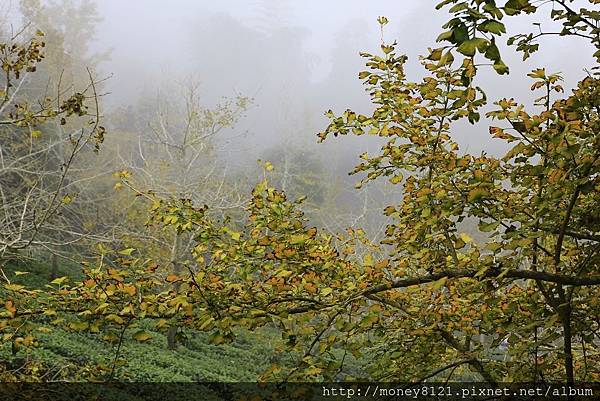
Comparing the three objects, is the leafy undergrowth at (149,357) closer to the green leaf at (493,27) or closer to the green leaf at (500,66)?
the green leaf at (500,66)

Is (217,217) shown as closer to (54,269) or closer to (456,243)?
(54,269)

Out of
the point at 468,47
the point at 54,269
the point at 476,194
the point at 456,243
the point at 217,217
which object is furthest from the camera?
the point at 54,269

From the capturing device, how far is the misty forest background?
192 cm

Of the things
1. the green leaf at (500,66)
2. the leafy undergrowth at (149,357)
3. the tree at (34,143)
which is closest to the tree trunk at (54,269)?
the leafy undergrowth at (149,357)

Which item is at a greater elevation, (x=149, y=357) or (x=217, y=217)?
(x=217, y=217)

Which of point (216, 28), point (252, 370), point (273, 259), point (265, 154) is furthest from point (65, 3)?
point (273, 259)

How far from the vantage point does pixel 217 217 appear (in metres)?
12.3

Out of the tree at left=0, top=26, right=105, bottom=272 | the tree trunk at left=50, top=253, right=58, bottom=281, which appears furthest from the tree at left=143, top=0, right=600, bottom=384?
the tree trunk at left=50, top=253, right=58, bottom=281

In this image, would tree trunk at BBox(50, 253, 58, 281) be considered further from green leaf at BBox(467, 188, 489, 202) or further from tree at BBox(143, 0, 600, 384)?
green leaf at BBox(467, 188, 489, 202)

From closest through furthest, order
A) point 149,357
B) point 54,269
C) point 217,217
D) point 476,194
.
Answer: point 476,194 → point 149,357 → point 217,217 → point 54,269

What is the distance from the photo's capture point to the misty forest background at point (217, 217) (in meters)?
1.92

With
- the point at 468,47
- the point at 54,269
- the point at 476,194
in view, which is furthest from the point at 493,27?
the point at 54,269

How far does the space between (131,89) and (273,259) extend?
5410 centimetres

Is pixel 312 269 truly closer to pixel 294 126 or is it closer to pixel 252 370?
pixel 252 370
